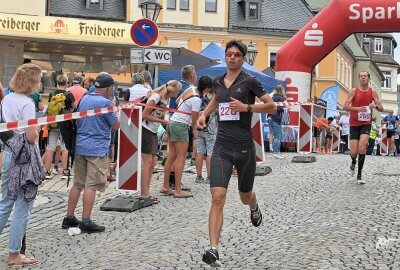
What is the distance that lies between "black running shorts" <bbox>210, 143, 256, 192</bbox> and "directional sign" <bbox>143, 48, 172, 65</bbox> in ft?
21.4

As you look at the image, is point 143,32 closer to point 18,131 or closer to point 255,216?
point 255,216

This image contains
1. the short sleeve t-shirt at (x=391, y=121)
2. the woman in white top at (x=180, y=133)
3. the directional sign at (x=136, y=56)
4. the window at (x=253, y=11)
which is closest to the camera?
the woman in white top at (x=180, y=133)

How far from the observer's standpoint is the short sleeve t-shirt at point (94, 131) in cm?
826

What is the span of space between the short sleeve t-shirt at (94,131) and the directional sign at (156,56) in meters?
4.91

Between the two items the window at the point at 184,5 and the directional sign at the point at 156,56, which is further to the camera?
the window at the point at 184,5

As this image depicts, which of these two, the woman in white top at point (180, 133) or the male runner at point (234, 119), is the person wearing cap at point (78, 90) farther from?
the male runner at point (234, 119)

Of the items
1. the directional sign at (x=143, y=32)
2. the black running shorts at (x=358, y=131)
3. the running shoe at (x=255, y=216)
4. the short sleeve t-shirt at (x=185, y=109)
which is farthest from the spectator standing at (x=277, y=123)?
the running shoe at (x=255, y=216)

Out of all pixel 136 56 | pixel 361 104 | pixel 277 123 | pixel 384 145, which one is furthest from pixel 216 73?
pixel 384 145

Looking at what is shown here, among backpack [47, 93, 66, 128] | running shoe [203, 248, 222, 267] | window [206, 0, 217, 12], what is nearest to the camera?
running shoe [203, 248, 222, 267]

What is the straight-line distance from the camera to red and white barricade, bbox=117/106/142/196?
994 centimetres

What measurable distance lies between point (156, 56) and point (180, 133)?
2427 mm

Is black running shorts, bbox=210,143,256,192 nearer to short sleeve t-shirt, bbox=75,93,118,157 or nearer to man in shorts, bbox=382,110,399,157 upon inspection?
short sleeve t-shirt, bbox=75,93,118,157

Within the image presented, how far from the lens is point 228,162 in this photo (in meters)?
6.77

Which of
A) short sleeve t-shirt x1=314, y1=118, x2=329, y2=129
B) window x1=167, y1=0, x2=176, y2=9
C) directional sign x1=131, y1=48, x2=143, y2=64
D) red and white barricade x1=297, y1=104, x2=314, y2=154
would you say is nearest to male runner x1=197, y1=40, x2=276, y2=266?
directional sign x1=131, y1=48, x2=143, y2=64
